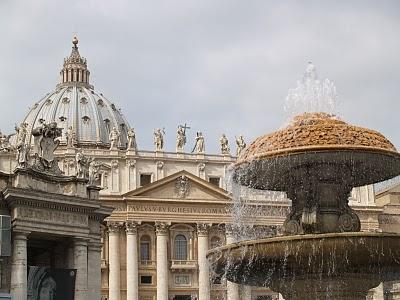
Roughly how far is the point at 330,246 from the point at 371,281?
167 cm

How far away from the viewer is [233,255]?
16422mm

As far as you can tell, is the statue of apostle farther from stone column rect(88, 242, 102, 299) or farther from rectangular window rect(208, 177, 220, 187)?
stone column rect(88, 242, 102, 299)

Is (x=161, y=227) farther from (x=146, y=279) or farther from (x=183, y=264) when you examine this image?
(x=146, y=279)

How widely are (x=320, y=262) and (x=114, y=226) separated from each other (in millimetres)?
48294

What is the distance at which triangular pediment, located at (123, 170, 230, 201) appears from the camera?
210ft

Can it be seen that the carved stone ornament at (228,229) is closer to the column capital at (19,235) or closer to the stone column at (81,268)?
the stone column at (81,268)

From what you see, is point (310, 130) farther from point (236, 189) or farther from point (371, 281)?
point (236, 189)

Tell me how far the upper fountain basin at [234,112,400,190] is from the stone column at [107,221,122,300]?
151ft

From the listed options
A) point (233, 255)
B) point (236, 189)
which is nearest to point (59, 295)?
point (236, 189)

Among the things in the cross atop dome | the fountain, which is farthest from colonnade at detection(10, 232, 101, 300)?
the cross atop dome

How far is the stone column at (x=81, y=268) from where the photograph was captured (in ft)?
82.6

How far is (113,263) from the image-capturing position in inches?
2469

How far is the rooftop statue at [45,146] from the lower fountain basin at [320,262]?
1027 cm

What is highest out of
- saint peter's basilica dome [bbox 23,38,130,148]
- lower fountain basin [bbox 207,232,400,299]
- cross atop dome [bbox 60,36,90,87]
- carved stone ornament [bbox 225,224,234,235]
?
cross atop dome [bbox 60,36,90,87]
